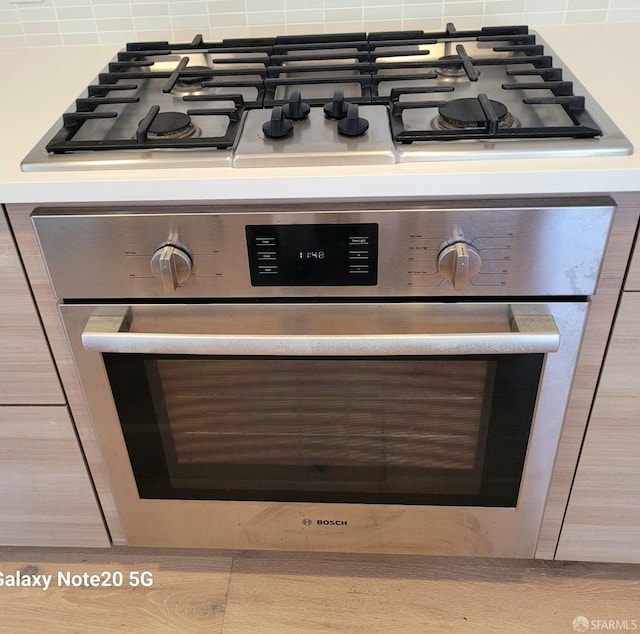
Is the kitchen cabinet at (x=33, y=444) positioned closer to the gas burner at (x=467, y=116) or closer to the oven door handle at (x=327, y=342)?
the oven door handle at (x=327, y=342)

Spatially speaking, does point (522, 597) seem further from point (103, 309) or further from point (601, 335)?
point (103, 309)

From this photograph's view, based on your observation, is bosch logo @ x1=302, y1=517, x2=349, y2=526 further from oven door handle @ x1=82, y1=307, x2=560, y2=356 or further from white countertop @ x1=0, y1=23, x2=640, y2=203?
white countertop @ x1=0, y1=23, x2=640, y2=203

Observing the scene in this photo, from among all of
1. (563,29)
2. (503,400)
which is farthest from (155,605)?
(563,29)

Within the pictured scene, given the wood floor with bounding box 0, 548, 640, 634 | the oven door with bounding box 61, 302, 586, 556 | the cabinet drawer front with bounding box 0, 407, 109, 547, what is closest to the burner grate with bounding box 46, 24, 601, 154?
the oven door with bounding box 61, 302, 586, 556

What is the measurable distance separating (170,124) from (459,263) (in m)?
0.44

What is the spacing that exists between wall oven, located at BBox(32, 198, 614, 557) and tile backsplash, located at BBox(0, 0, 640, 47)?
1.90 ft

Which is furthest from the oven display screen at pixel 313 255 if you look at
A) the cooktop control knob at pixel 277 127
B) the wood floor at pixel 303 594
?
the wood floor at pixel 303 594

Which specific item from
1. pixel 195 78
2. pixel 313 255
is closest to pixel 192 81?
pixel 195 78

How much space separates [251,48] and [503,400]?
0.72 metres

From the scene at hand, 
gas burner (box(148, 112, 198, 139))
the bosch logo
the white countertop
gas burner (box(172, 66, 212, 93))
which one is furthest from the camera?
the bosch logo

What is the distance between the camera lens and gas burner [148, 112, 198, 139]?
91cm

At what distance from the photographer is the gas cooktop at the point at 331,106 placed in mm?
847

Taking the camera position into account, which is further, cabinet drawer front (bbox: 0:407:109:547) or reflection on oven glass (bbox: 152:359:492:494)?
cabinet drawer front (bbox: 0:407:109:547)

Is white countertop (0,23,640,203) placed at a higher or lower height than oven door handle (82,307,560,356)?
higher
